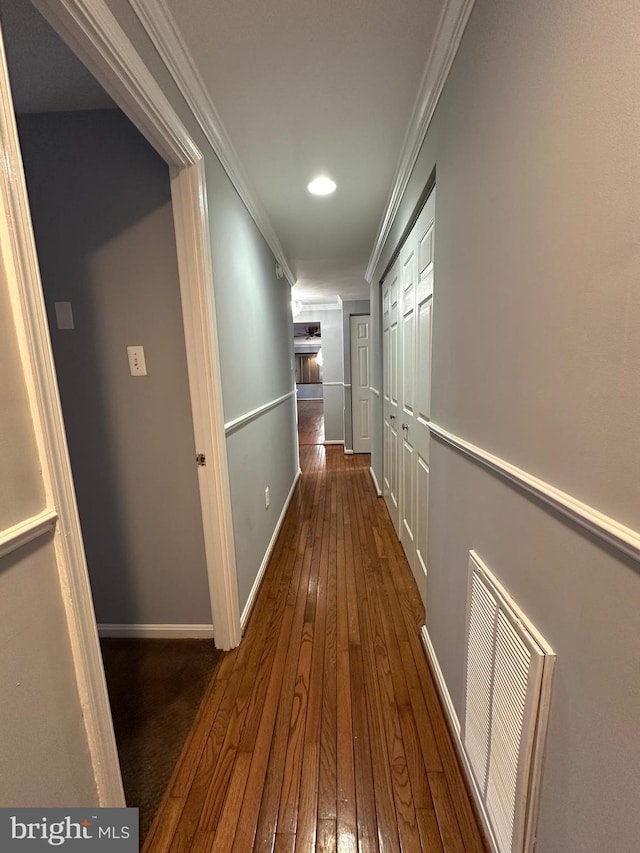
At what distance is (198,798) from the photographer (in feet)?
3.41

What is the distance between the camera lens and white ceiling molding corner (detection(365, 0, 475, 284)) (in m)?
0.98

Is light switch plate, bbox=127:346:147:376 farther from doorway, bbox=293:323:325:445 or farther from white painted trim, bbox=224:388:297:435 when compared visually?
doorway, bbox=293:323:325:445

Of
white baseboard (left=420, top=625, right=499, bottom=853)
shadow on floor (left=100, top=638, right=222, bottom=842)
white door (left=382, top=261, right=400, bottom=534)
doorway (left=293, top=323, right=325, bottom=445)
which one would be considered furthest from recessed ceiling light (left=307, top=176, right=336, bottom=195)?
doorway (left=293, top=323, right=325, bottom=445)

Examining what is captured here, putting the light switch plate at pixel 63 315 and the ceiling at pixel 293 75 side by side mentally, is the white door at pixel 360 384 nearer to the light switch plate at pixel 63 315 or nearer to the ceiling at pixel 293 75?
the ceiling at pixel 293 75

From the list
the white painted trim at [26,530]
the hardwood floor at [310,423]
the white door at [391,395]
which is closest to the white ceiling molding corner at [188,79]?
the white door at [391,395]

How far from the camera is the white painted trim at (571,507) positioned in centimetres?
47

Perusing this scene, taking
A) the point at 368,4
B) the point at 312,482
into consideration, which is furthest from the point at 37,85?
the point at 312,482

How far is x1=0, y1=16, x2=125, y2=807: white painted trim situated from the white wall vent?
91cm

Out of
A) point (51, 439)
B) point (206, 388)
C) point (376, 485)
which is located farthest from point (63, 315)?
point (376, 485)

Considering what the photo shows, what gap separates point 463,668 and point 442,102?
191cm

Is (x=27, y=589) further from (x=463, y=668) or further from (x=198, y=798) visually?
(x=463, y=668)

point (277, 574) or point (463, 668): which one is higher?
point (463, 668)

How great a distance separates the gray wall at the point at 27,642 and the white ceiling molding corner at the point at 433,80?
54.4 inches

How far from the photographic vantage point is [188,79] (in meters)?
1.19
